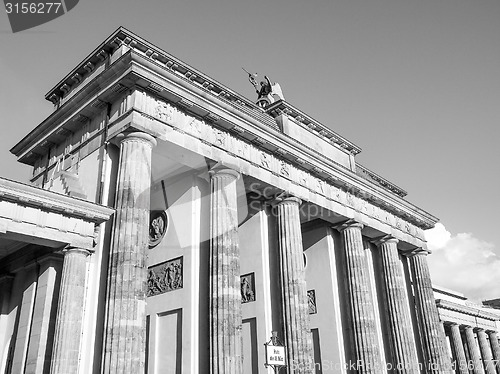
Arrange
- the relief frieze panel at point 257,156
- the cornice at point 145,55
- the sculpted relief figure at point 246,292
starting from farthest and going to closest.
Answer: the sculpted relief figure at point 246,292 → the cornice at point 145,55 → the relief frieze panel at point 257,156

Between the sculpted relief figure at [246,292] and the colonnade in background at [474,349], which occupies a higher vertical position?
the sculpted relief figure at [246,292]

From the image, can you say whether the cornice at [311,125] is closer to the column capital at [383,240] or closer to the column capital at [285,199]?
the column capital at [285,199]

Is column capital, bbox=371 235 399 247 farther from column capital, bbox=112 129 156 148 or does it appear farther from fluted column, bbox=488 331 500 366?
fluted column, bbox=488 331 500 366

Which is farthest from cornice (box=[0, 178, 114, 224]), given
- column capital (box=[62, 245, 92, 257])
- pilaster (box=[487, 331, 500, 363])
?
pilaster (box=[487, 331, 500, 363])

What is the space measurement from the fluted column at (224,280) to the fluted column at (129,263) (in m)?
3.07

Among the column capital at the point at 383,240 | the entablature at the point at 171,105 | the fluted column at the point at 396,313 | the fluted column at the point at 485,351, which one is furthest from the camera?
the fluted column at the point at 485,351

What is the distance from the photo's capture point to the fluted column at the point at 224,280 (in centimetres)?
1559

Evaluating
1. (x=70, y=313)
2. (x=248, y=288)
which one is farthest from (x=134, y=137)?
(x=248, y=288)

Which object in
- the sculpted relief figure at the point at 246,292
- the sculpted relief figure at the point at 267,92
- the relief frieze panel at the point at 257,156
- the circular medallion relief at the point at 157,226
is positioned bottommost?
the sculpted relief figure at the point at 246,292

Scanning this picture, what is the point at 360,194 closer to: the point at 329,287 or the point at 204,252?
the point at 329,287

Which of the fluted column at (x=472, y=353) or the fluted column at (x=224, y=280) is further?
the fluted column at (x=472, y=353)

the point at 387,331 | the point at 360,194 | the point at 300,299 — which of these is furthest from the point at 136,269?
the point at 387,331

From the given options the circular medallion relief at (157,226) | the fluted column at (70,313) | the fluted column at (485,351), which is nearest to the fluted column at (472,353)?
the fluted column at (485,351)

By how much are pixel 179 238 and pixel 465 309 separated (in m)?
29.6
